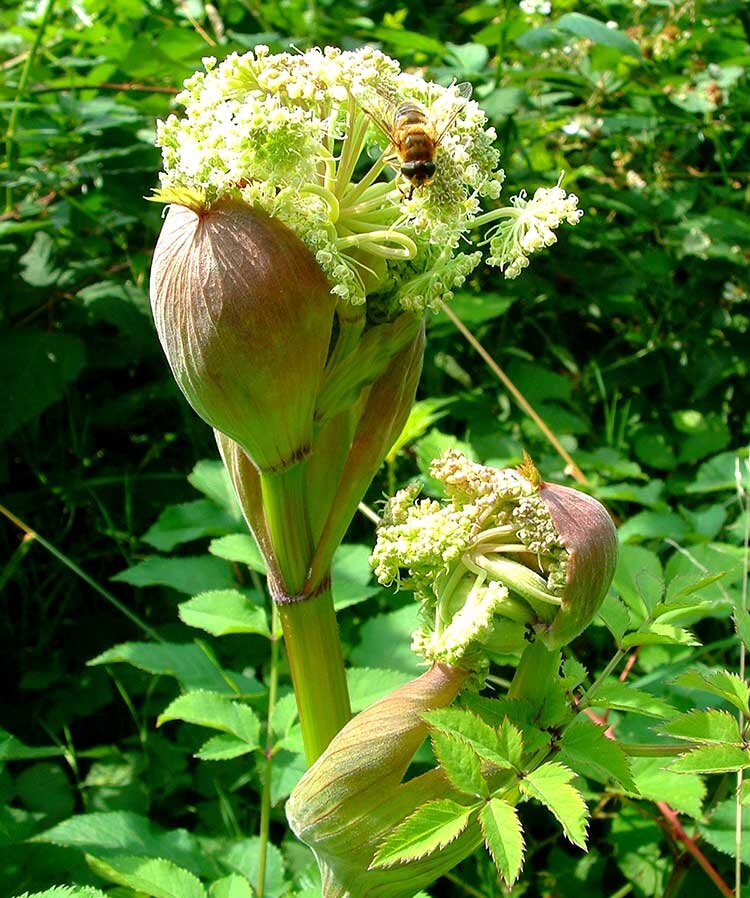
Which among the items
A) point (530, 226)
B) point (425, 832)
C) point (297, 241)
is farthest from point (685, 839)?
point (297, 241)

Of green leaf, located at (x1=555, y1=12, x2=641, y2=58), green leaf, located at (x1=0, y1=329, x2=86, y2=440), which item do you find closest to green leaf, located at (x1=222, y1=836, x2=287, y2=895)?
green leaf, located at (x1=0, y1=329, x2=86, y2=440)

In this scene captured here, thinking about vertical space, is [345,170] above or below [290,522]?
above

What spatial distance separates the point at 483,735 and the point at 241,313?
446mm

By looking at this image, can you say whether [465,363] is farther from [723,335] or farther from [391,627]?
[391,627]

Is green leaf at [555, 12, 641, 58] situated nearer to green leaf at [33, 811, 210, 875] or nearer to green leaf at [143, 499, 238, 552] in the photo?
green leaf at [143, 499, 238, 552]

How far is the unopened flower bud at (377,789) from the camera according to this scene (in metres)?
0.92

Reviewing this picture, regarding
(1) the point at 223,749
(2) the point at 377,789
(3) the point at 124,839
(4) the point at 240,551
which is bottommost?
(3) the point at 124,839

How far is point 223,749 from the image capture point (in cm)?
124

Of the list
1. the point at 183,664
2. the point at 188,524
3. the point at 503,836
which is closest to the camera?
the point at 503,836

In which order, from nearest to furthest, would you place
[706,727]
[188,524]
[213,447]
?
[706,727]
[188,524]
[213,447]

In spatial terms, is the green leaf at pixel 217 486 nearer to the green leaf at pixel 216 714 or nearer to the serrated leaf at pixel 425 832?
the green leaf at pixel 216 714

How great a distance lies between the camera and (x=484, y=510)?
904mm

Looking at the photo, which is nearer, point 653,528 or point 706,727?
point 706,727

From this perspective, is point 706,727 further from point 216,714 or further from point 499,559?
point 216,714
